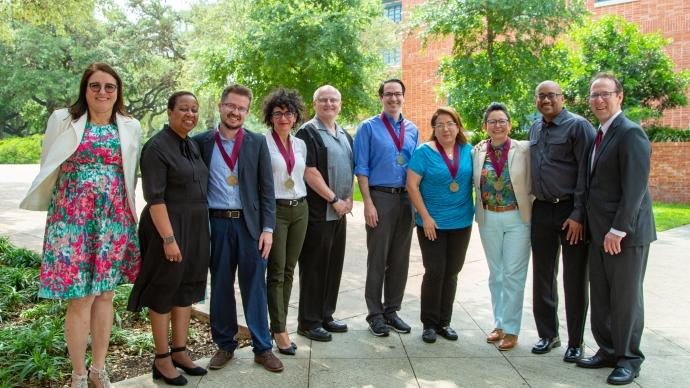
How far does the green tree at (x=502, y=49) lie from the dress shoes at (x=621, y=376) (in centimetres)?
1281

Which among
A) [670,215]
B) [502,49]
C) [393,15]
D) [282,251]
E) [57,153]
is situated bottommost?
[670,215]

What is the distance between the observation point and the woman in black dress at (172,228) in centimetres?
362

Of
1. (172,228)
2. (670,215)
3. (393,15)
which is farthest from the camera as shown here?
(393,15)

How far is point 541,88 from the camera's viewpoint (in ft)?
14.7

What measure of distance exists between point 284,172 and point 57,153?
1.62 metres

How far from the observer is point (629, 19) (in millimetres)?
21938

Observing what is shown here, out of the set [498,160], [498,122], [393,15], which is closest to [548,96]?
[498,122]

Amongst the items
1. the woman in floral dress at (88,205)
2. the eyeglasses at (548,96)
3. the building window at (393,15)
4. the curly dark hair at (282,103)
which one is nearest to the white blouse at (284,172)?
the curly dark hair at (282,103)

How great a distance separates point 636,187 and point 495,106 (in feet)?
4.17

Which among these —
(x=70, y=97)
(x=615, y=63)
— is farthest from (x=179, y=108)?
(x=70, y=97)

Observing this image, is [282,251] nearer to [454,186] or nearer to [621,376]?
[454,186]

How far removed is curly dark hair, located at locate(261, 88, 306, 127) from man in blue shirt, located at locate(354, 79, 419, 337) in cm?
65

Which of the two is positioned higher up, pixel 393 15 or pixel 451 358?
pixel 393 15

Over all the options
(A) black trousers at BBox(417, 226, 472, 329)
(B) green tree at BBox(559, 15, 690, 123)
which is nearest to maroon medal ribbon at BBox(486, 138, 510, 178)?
(A) black trousers at BBox(417, 226, 472, 329)
